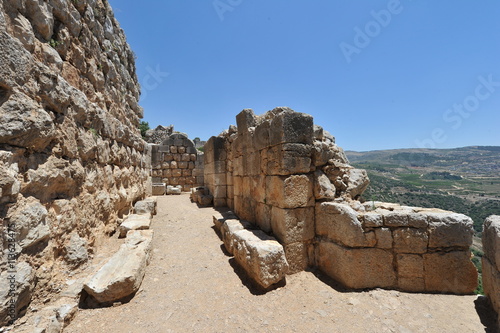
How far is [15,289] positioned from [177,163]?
1016 cm

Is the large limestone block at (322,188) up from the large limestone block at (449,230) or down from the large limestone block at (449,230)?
up

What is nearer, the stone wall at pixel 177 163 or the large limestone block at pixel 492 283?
the large limestone block at pixel 492 283

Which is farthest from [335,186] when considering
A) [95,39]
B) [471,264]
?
[95,39]

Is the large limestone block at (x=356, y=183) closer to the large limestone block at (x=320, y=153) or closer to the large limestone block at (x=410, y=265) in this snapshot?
the large limestone block at (x=320, y=153)

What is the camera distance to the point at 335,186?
414cm

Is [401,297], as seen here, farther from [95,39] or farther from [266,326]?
[95,39]

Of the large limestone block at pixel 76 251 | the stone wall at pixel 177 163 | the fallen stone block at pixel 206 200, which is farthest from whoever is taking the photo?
the stone wall at pixel 177 163

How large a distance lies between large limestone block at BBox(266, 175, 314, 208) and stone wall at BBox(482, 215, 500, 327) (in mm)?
2209

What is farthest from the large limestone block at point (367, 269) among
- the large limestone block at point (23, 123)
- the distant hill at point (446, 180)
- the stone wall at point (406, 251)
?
the distant hill at point (446, 180)

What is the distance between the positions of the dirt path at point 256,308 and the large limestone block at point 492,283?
0.26 m

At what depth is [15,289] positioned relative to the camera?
1.83m

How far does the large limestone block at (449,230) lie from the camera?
3.27 m

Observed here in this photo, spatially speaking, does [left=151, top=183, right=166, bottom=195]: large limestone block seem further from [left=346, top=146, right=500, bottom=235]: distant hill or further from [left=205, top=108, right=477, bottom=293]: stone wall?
[left=346, top=146, right=500, bottom=235]: distant hill

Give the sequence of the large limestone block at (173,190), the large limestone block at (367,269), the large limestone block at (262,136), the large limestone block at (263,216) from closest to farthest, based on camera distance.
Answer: the large limestone block at (367,269), the large limestone block at (262,136), the large limestone block at (263,216), the large limestone block at (173,190)
